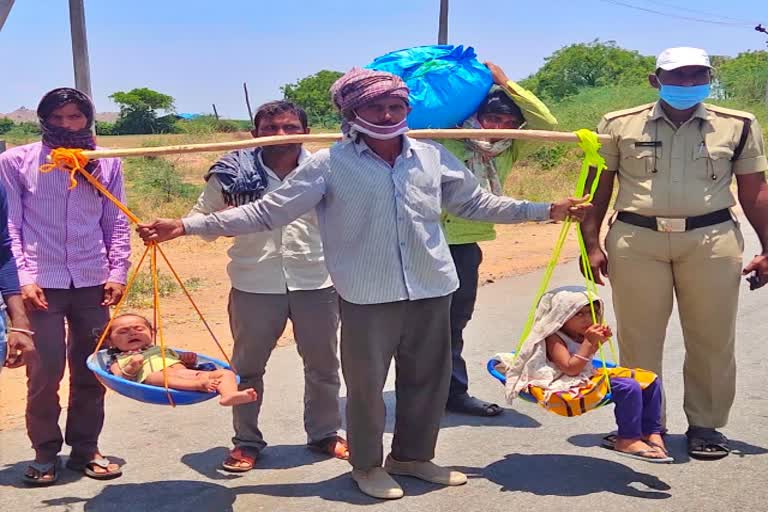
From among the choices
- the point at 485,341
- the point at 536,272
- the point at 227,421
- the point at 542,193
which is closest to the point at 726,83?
the point at 542,193

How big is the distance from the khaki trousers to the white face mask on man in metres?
1.42

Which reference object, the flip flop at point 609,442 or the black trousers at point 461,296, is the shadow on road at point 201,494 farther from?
the black trousers at point 461,296

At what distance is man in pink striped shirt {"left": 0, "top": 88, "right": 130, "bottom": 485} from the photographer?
14.4 ft

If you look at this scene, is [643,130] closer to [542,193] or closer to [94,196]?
[94,196]

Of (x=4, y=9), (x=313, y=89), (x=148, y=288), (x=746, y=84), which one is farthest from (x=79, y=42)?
(x=313, y=89)

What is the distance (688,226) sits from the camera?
4773 millimetres

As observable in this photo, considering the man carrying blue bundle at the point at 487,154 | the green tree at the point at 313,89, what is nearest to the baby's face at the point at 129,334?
the man carrying blue bundle at the point at 487,154

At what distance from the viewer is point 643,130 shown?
4.81 m

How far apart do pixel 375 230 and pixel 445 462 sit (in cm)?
139

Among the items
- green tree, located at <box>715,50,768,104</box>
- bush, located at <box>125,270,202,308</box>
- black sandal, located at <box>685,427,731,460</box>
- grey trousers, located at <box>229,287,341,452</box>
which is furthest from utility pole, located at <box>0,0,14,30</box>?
green tree, located at <box>715,50,768,104</box>

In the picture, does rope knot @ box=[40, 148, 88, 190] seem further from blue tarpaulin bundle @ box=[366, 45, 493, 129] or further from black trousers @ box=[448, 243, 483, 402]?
black trousers @ box=[448, 243, 483, 402]

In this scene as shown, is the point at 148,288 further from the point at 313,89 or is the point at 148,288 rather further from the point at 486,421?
the point at 313,89

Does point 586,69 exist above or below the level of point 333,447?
above

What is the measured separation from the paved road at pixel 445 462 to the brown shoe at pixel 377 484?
42mm
